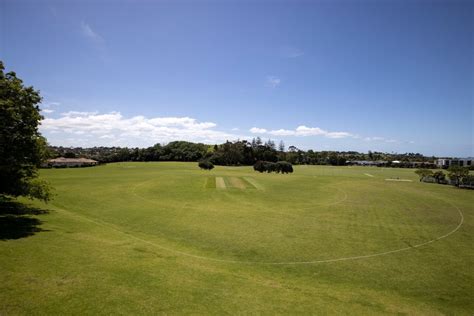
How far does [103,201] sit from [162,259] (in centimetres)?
2328

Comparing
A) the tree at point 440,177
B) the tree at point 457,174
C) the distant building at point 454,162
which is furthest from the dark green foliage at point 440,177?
the distant building at point 454,162

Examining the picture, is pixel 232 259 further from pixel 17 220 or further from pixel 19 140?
pixel 19 140

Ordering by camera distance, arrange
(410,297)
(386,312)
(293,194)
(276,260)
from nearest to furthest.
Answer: (386,312), (410,297), (276,260), (293,194)

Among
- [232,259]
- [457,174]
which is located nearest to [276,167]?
[457,174]

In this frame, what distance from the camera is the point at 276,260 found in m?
20.1

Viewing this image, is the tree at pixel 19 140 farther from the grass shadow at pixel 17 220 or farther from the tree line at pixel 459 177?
the tree line at pixel 459 177

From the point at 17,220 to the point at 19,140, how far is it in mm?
6203

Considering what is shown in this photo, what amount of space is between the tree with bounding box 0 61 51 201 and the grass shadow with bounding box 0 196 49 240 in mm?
2019

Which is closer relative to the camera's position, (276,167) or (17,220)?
(17,220)

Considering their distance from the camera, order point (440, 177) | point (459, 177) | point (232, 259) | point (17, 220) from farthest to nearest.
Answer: point (440, 177) → point (459, 177) → point (17, 220) → point (232, 259)

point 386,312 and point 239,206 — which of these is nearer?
A: point 386,312

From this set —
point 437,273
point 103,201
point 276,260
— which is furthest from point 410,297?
point 103,201

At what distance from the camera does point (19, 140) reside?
21.7 m

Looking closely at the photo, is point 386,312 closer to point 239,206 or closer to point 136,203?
point 239,206
